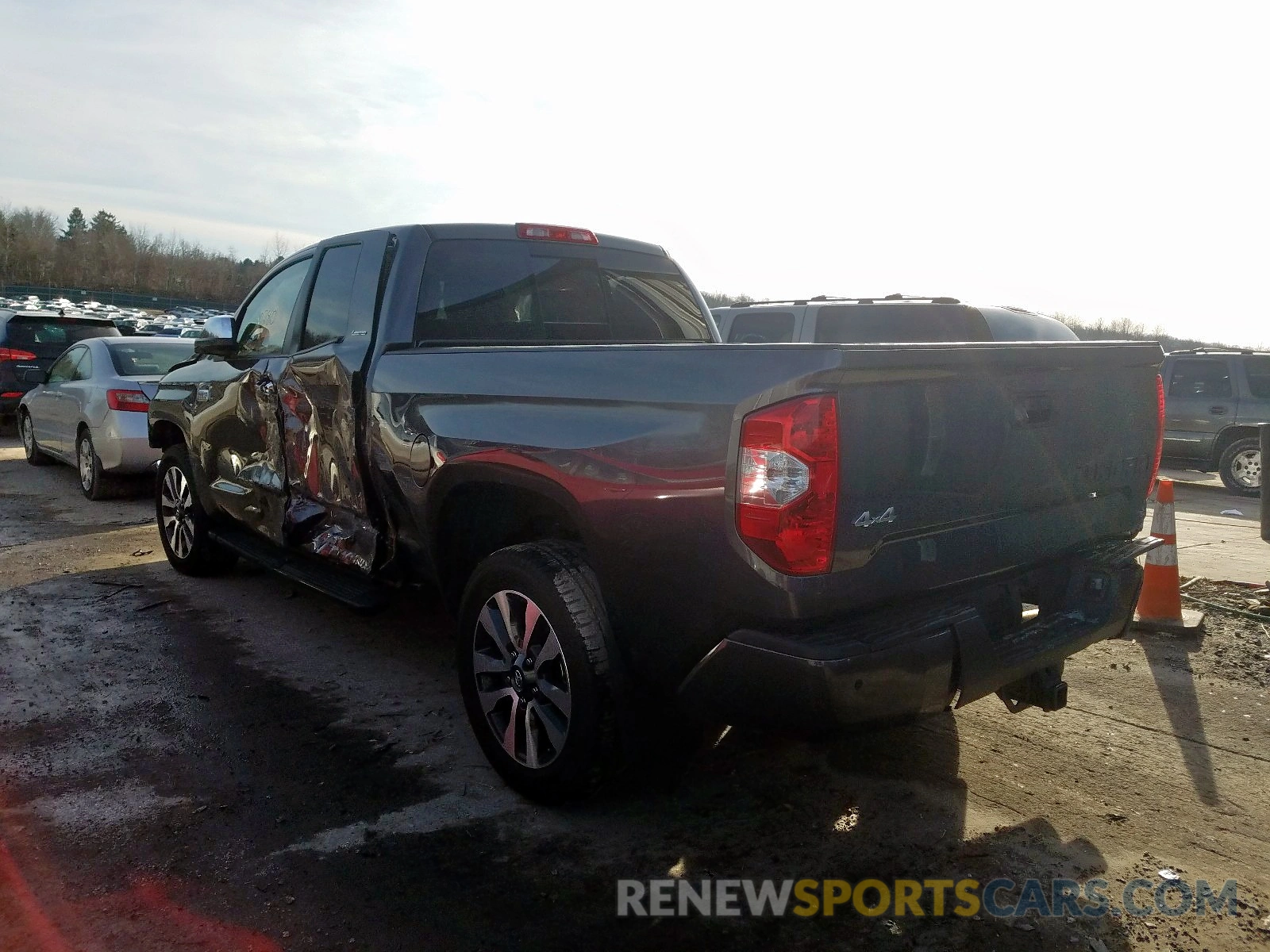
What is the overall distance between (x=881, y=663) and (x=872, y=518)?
382 mm

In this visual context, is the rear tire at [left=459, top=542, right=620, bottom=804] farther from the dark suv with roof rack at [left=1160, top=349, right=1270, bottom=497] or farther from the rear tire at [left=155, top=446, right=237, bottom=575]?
the dark suv with roof rack at [left=1160, top=349, right=1270, bottom=497]

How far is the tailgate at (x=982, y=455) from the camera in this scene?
2.68 m

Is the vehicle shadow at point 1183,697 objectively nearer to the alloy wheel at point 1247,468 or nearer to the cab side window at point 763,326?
the cab side window at point 763,326

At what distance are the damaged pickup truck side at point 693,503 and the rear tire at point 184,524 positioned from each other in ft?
6.11

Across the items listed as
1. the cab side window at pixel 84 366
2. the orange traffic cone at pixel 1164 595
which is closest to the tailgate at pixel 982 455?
the orange traffic cone at pixel 1164 595

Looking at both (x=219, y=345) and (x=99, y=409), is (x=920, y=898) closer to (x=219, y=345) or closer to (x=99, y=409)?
(x=219, y=345)

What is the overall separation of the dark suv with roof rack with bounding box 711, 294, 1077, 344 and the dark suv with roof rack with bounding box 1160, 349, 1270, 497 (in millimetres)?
4192

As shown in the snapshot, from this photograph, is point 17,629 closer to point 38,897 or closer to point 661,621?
point 38,897

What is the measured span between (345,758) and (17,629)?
276cm

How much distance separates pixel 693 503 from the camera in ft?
9.16

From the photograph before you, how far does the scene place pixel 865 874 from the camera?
3004 mm

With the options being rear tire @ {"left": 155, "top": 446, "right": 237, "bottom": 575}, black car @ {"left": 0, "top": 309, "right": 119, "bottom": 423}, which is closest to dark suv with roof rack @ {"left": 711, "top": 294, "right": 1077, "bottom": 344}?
rear tire @ {"left": 155, "top": 446, "right": 237, "bottom": 575}

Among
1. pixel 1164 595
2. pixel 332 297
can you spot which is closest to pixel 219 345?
pixel 332 297

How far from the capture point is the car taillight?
8.50ft
